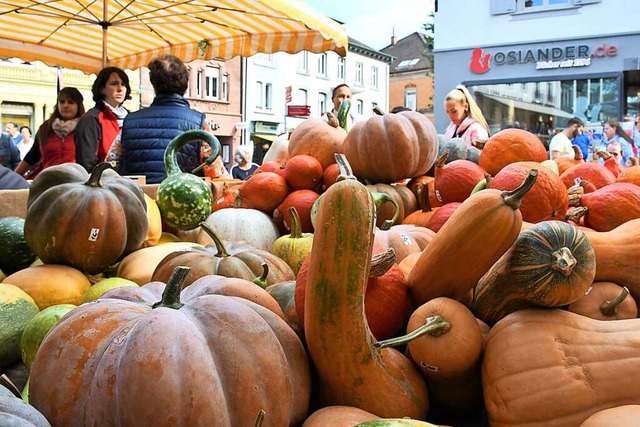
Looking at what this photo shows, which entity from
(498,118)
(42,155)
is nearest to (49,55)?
(42,155)

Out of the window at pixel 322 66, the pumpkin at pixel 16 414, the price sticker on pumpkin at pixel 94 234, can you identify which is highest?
the window at pixel 322 66

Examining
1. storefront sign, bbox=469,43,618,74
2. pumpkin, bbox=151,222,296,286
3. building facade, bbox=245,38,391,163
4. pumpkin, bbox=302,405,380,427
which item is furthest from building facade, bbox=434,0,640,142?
pumpkin, bbox=302,405,380,427

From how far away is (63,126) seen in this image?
4.98 meters

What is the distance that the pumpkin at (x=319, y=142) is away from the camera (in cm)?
325

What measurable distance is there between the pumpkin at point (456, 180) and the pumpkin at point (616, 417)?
1.46 m

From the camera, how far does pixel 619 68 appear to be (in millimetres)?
14953

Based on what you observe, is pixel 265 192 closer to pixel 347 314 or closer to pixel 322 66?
pixel 347 314

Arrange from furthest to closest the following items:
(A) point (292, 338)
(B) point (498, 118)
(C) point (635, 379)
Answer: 1. (B) point (498, 118)
2. (A) point (292, 338)
3. (C) point (635, 379)

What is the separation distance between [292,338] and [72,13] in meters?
5.88

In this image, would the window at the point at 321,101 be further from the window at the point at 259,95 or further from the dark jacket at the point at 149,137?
the dark jacket at the point at 149,137

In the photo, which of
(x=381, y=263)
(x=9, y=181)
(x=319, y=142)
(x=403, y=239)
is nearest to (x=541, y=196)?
(x=403, y=239)

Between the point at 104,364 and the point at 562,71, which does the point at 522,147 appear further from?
the point at 562,71

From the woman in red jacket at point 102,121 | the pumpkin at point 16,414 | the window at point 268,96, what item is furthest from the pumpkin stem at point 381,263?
the window at point 268,96

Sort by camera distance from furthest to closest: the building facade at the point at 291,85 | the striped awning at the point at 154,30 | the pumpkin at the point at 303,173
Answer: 1. the building facade at the point at 291,85
2. the striped awning at the point at 154,30
3. the pumpkin at the point at 303,173
